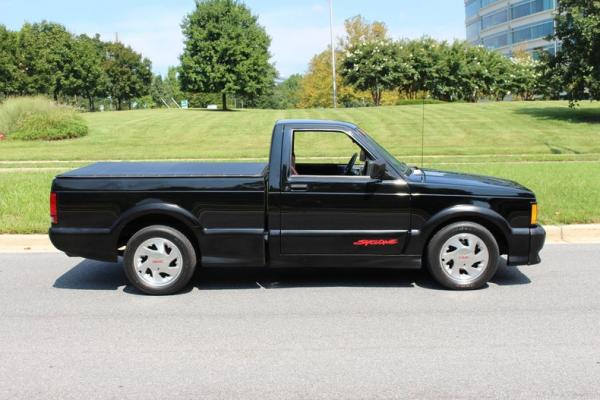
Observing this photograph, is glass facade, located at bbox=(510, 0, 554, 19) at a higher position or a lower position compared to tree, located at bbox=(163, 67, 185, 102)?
higher

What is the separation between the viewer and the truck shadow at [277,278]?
6.35 metres

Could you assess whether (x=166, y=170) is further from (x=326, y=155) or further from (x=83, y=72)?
(x=83, y=72)

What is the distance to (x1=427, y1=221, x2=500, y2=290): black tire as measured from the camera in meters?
5.89

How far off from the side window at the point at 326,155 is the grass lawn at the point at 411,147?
0.36 metres

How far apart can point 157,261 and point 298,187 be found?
5.04ft

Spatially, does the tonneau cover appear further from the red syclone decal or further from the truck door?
the red syclone decal

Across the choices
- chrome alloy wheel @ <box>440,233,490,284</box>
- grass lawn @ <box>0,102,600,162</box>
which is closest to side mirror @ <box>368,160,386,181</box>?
chrome alloy wheel @ <box>440,233,490,284</box>

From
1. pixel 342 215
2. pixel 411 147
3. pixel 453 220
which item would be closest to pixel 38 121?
pixel 411 147

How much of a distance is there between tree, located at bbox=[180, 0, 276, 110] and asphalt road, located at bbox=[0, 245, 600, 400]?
42.4 m

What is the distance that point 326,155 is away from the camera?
19.7m

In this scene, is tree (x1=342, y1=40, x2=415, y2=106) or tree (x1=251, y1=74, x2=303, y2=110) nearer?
tree (x1=342, y1=40, x2=415, y2=106)

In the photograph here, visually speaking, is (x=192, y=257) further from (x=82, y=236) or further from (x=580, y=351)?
(x=580, y=351)

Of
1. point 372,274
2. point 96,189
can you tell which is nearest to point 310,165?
point 372,274

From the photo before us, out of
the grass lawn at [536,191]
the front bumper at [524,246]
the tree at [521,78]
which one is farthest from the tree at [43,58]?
the front bumper at [524,246]
